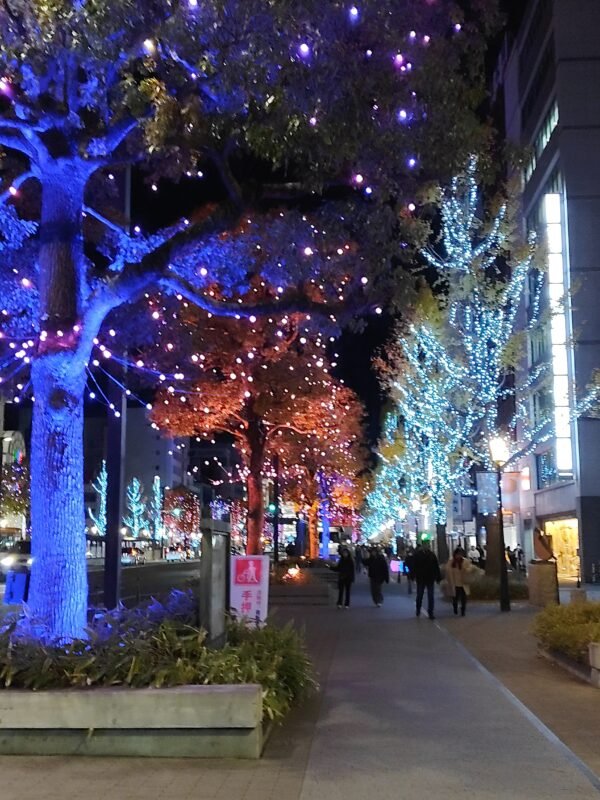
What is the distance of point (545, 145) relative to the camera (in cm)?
3953

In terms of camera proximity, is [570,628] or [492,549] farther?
[492,549]

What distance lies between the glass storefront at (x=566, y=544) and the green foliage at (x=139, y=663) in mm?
31597

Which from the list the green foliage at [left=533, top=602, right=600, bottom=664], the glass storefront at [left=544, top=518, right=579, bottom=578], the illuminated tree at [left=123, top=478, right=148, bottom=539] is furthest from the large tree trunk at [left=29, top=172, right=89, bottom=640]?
the illuminated tree at [left=123, top=478, right=148, bottom=539]

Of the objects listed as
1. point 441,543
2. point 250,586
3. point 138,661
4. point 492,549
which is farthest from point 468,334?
point 138,661

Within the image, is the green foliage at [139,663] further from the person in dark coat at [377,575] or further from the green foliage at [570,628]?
the person in dark coat at [377,575]

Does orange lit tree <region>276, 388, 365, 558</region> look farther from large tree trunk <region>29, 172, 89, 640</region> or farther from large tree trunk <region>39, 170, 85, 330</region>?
large tree trunk <region>29, 172, 89, 640</region>

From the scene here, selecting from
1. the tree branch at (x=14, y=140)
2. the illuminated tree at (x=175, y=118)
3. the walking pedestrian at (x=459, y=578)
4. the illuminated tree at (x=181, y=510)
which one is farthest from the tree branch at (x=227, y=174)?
the illuminated tree at (x=181, y=510)

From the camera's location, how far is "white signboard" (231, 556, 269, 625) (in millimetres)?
10852

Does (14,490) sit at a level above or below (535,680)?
above

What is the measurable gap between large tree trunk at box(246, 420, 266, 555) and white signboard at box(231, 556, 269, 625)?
1713cm

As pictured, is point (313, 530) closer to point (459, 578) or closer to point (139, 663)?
point (459, 578)

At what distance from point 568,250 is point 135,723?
1286 inches

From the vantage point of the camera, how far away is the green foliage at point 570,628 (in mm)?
10695

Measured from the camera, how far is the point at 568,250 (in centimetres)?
3541
